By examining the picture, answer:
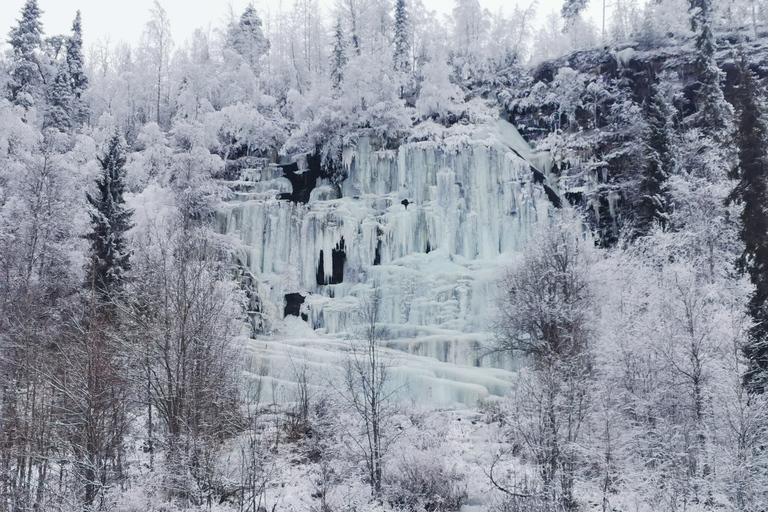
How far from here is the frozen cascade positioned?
81.9ft

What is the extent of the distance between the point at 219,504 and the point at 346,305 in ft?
46.2

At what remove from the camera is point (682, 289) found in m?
15.0

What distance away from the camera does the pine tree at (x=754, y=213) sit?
12.3 m

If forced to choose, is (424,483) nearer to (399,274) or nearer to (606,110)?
(399,274)

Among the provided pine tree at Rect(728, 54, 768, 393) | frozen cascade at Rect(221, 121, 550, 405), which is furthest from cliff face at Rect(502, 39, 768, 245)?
pine tree at Rect(728, 54, 768, 393)

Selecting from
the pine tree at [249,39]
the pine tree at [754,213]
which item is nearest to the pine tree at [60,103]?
the pine tree at [249,39]

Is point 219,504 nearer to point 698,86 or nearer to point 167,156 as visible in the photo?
point 167,156

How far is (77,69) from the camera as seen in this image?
44.1m

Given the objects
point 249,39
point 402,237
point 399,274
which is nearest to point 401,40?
point 249,39

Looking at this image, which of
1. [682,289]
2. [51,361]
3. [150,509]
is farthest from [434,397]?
[51,361]

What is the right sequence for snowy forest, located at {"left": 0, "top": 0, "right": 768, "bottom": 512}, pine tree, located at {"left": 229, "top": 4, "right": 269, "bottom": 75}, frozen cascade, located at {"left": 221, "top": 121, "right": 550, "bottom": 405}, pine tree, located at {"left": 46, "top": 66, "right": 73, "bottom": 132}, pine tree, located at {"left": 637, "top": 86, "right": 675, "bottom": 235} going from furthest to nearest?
pine tree, located at {"left": 229, "top": 4, "right": 269, "bottom": 75}
pine tree, located at {"left": 46, "top": 66, "right": 73, "bottom": 132}
frozen cascade, located at {"left": 221, "top": 121, "right": 550, "bottom": 405}
pine tree, located at {"left": 637, "top": 86, "right": 675, "bottom": 235}
snowy forest, located at {"left": 0, "top": 0, "right": 768, "bottom": 512}

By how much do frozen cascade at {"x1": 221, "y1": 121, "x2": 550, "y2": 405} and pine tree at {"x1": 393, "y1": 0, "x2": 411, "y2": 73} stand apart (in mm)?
11830

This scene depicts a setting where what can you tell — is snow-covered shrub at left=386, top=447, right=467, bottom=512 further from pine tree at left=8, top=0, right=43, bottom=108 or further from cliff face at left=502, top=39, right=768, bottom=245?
pine tree at left=8, top=0, right=43, bottom=108

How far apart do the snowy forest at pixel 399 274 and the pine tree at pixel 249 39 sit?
0.89 ft
